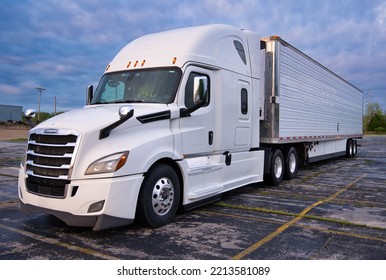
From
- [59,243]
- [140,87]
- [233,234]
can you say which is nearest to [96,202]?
[59,243]

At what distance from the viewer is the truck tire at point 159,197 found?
5.30 m

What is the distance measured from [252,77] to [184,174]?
140 inches

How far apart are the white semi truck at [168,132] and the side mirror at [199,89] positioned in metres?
0.02

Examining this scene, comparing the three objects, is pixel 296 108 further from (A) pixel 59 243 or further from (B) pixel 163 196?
(A) pixel 59 243

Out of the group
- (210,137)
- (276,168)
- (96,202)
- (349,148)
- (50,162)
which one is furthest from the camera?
(349,148)

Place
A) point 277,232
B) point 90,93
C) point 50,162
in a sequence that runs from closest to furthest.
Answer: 1. point 50,162
2. point 277,232
3. point 90,93

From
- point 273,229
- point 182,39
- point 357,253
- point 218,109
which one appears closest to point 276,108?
point 218,109

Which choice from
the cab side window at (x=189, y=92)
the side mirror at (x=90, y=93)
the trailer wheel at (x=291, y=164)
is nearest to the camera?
the cab side window at (x=189, y=92)

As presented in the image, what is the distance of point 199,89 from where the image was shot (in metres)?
6.04

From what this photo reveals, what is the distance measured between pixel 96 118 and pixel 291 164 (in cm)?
722

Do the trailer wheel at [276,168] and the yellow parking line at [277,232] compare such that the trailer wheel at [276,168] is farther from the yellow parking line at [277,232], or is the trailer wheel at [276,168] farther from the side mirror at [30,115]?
the side mirror at [30,115]

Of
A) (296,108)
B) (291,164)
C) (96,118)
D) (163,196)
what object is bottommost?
(163,196)

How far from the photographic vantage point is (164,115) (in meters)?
5.68

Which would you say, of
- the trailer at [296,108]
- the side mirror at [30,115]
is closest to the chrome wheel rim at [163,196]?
the side mirror at [30,115]
